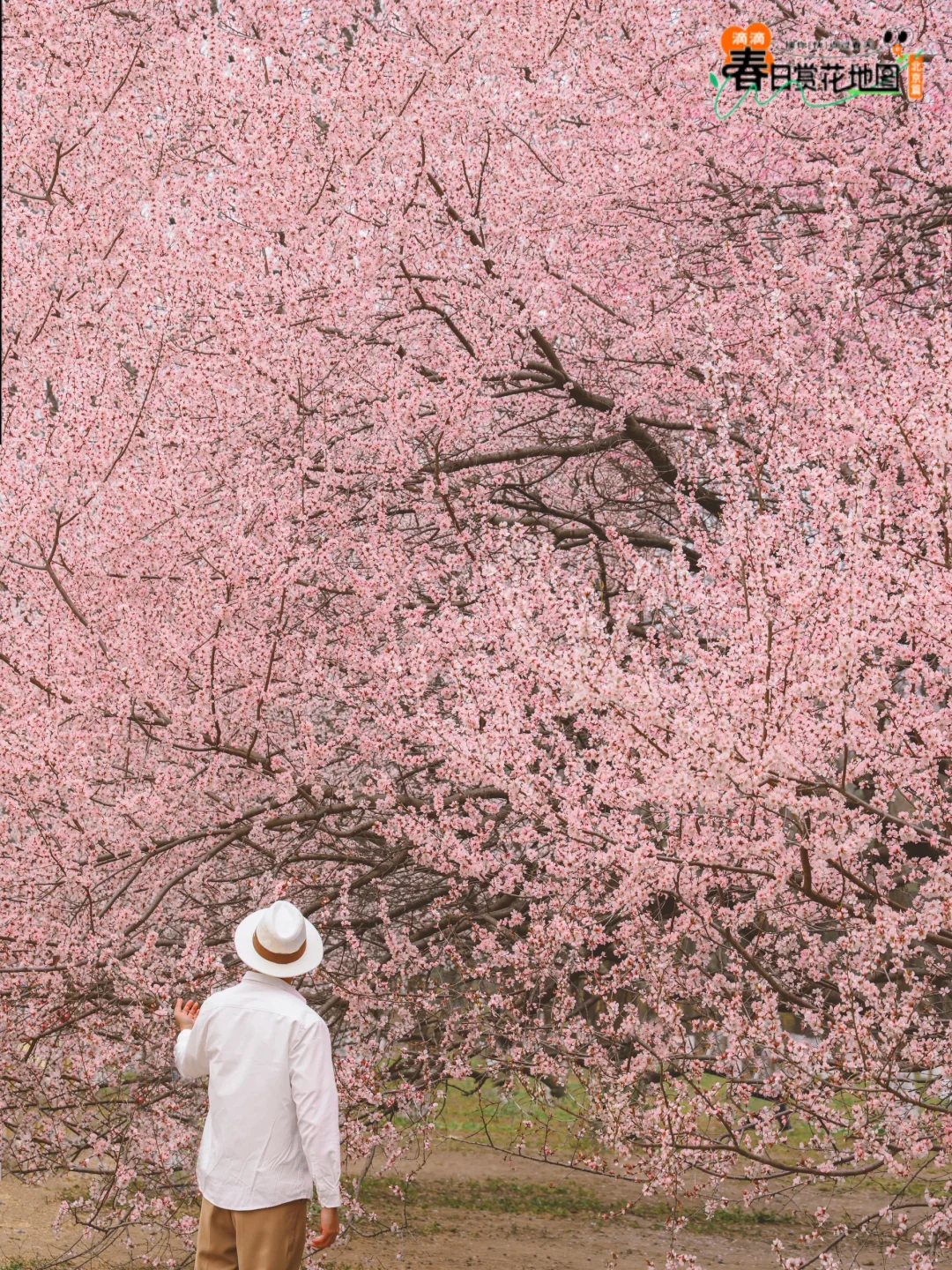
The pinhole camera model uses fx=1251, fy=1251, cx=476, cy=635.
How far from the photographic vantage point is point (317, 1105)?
12.7 ft

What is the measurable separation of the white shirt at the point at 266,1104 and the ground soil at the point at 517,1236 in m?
3.98

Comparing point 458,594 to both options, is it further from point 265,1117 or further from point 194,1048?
point 265,1117

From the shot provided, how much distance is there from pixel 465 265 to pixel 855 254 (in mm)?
2214

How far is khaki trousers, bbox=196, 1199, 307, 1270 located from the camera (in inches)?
154

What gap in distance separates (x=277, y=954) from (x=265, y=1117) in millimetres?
493

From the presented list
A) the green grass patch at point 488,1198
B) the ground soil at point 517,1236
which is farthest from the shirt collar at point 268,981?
the green grass patch at point 488,1198

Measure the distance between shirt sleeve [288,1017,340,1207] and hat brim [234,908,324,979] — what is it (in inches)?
7.4

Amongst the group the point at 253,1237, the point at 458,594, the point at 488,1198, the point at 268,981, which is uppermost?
the point at 458,594

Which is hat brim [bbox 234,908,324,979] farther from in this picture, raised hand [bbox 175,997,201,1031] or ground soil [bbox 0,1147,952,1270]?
ground soil [bbox 0,1147,952,1270]

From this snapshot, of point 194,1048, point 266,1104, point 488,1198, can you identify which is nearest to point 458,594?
point 194,1048

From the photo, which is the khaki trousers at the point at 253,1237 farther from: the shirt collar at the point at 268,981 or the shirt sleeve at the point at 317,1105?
the shirt collar at the point at 268,981

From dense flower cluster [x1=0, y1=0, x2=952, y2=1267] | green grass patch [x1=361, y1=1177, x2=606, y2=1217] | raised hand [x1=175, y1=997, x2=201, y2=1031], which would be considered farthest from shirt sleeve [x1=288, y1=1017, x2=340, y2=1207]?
green grass patch [x1=361, y1=1177, x2=606, y2=1217]

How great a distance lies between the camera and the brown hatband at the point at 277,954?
4062 millimetres

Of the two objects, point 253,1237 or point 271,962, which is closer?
point 253,1237
